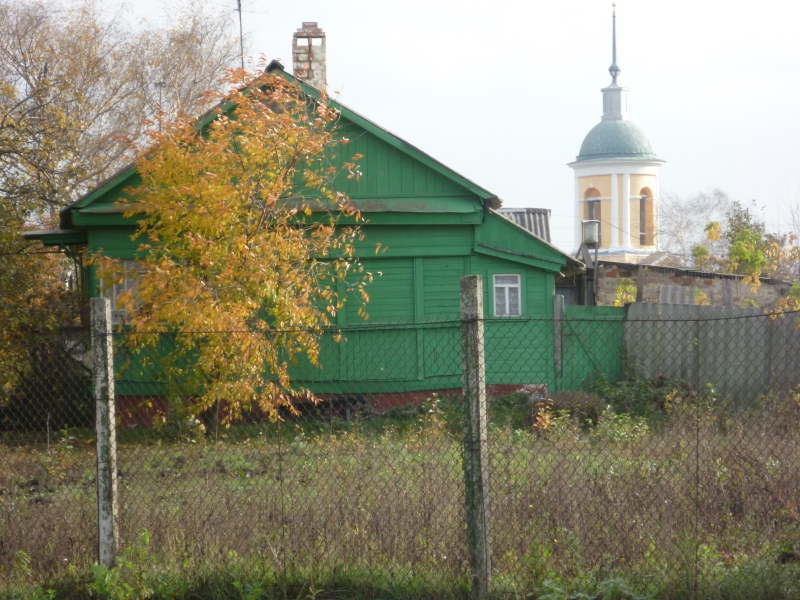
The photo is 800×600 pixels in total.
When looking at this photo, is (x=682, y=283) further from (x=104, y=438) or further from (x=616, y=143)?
(x=616, y=143)

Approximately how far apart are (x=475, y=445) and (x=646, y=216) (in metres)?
45.5

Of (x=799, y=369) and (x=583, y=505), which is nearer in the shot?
(x=583, y=505)

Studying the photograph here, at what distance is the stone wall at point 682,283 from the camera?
→ 66.6 ft

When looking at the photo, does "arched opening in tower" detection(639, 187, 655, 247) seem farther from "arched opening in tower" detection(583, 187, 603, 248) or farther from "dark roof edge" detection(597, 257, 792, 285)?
"dark roof edge" detection(597, 257, 792, 285)

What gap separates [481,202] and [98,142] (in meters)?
16.7

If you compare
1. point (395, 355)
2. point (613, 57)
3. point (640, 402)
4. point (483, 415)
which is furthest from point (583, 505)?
point (613, 57)

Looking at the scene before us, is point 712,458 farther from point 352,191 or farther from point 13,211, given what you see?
point 13,211

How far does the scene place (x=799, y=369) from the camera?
10.4 m

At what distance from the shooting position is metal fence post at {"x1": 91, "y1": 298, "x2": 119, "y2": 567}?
5559 millimetres

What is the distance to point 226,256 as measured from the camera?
1114 centimetres

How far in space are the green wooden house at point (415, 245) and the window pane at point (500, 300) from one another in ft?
0.06

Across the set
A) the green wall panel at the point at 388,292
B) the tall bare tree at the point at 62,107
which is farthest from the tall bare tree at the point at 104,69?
the green wall panel at the point at 388,292

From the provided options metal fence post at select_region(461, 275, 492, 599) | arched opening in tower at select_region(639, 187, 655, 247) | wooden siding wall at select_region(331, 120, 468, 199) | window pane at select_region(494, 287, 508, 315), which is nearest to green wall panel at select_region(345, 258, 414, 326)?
wooden siding wall at select_region(331, 120, 468, 199)

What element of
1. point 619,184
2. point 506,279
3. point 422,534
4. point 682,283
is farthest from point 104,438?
point 619,184
